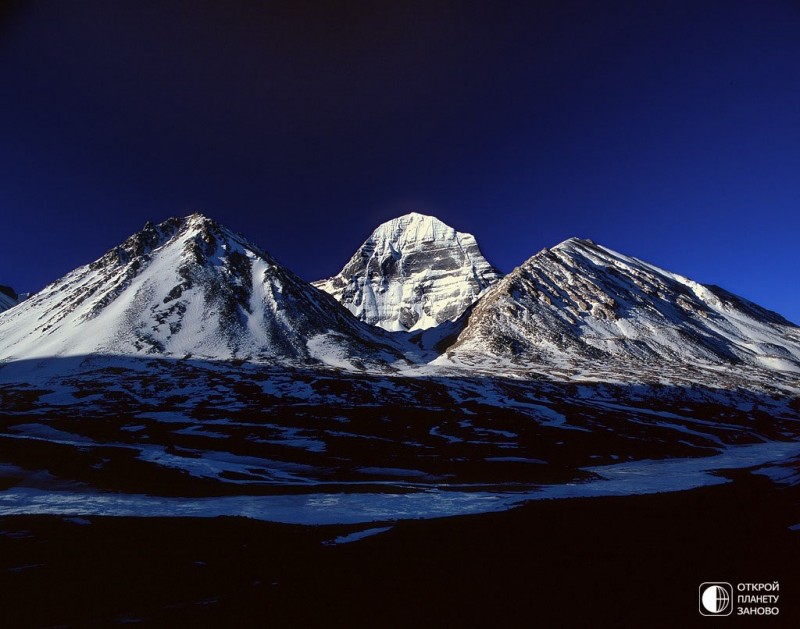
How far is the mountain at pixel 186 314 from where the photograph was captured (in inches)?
4924

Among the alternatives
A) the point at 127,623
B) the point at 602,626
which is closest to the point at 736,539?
the point at 602,626

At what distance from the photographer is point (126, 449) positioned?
43312 mm

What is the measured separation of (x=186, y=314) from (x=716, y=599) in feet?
517

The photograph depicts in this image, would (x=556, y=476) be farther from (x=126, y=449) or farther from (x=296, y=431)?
(x=126, y=449)

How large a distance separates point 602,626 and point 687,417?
8764cm

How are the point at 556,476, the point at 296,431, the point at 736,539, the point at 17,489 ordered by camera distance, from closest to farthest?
the point at 736,539
the point at 17,489
the point at 556,476
the point at 296,431

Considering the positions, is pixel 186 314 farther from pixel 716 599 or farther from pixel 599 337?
pixel 599 337

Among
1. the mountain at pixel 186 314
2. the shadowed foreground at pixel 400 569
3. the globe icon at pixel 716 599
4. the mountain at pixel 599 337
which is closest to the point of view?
the shadowed foreground at pixel 400 569

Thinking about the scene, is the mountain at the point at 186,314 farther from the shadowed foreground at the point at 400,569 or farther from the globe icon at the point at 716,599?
the globe icon at the point at 716,599

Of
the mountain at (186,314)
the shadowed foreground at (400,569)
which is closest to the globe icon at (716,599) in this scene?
the shadowed foreground at (400,569)

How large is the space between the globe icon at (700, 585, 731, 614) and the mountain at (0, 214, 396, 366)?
121 metres

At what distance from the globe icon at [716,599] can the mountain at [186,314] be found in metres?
121

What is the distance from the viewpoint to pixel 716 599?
12.9 m

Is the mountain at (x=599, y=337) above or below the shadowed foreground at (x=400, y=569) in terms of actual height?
above
